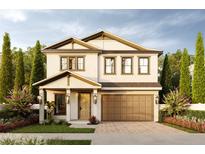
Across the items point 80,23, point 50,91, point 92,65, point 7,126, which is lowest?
point 7,126

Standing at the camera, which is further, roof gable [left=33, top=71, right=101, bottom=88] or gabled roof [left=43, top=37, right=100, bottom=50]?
gabled roof [left=43, top=37, right=100, bottom=50]

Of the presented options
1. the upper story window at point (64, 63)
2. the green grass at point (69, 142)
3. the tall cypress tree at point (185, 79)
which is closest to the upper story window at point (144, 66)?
the tall cypress tree at point (185, 79)

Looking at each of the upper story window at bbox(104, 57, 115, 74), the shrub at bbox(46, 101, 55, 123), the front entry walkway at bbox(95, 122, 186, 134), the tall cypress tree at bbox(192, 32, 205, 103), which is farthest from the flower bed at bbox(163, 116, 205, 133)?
the shrub at bbox(46, 101, 55, 123)

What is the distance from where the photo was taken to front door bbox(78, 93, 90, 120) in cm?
2145

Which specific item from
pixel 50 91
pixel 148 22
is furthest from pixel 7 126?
pixel 148 22

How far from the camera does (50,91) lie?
21.3 metres

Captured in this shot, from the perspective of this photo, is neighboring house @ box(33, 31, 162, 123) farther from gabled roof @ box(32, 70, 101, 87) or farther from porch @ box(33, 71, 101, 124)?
gabled roof @ box(32, 70, 101, 87)

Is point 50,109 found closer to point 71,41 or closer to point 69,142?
point 71,41

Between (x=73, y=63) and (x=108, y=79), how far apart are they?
293cm

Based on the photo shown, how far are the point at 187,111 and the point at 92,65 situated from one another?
763 centimetres

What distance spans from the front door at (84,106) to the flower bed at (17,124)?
3.41 m

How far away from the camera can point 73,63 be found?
21422mm

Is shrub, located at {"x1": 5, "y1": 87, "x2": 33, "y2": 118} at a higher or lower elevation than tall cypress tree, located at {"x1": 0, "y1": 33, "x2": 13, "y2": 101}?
lower
